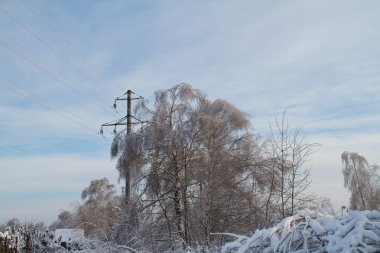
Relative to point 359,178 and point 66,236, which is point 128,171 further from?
point 359,178

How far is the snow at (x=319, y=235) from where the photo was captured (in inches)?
111

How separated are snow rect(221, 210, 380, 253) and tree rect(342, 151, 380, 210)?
120 ft

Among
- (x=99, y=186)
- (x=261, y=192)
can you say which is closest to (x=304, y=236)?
(x=261, y=192)

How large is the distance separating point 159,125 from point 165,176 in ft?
7.16

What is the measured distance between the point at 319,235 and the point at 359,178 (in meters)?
38.5

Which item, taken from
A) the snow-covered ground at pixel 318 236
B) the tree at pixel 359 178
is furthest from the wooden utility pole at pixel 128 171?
the tree at pixel 359 178

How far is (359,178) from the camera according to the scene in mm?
38875

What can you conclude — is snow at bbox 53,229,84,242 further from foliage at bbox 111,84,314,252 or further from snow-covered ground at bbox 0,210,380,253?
snow-covered ground at bbox 0,210,380,253

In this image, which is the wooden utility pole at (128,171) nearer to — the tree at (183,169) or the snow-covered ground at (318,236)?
the tree at (183,169)

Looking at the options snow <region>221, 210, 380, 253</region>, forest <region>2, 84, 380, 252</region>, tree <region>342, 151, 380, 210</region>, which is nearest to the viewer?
snow <region>221, 210, 380, 253</region>

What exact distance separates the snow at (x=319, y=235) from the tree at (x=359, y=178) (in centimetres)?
3648

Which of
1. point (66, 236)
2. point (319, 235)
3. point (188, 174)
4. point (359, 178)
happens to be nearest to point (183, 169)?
point (188, 174)

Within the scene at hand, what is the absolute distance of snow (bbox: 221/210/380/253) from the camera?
9.24 feet

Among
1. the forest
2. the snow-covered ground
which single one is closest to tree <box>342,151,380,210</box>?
the forest
